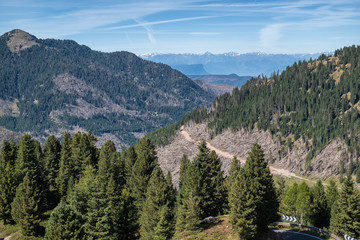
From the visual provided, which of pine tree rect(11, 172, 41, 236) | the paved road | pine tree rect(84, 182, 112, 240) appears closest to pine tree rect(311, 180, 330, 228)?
the paved road

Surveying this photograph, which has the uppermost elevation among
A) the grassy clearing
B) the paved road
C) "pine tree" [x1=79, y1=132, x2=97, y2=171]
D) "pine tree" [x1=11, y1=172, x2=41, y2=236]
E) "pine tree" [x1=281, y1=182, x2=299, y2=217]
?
"pine tree" [x1=79, y1=132, x2=97, y2=171]

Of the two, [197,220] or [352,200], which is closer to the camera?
[197,220]

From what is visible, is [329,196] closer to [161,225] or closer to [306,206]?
[306,206]

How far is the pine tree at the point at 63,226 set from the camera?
34125 mm

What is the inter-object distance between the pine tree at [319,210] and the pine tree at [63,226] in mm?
67651

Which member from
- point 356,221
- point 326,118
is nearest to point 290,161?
point 326,118

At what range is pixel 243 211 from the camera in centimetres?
4738

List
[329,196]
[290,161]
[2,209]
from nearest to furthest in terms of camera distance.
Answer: [2,209] → [329,196] → [290,161]

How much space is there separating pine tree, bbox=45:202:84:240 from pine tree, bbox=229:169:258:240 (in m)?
22.0

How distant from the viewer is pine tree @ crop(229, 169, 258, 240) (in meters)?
46.9

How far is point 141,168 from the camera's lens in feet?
254

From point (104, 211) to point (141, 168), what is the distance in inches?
1151

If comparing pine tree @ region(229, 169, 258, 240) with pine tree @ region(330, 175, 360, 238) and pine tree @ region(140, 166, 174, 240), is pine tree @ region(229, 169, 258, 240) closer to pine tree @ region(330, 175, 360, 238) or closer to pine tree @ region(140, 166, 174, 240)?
pine tree @ region(140, 166, 174, 240)

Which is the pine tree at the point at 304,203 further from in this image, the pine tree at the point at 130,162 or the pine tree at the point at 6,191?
the pine tree at the point at 6,191
